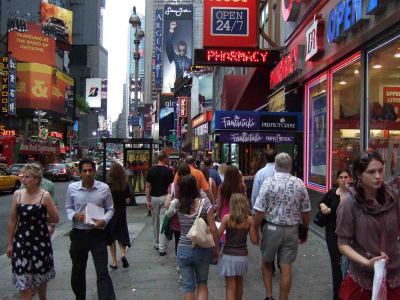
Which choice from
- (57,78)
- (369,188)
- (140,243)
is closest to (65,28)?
(57,78)

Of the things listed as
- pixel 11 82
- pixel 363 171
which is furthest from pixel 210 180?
pixel 11 82

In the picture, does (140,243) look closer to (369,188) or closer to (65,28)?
(369,188)

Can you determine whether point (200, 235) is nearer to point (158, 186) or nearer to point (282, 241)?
point (282, 241)

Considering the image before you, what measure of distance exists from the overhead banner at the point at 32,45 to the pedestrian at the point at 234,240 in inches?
2657

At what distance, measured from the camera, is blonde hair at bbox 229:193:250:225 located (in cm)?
550

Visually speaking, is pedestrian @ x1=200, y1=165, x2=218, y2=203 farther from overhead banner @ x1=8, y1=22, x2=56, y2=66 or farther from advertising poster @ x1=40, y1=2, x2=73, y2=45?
advertising poster @ x1=40, y1=2, x2=73, y2=45

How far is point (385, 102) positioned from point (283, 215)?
3.90m

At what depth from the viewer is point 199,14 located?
5012 inches

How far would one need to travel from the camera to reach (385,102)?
8.77m

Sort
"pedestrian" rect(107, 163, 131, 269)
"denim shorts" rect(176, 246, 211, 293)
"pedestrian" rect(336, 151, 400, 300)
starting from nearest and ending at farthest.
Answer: "pedestrian" rect(336, 151, 400, 300), "denim shorts" rect(176, 246, 211, 293), "pedestrian" rect(107, 163, 131, 269)

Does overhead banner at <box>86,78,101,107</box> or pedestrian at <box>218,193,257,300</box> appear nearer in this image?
pedestrian at <box>218,193,257,300</box>

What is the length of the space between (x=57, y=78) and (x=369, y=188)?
248 ft

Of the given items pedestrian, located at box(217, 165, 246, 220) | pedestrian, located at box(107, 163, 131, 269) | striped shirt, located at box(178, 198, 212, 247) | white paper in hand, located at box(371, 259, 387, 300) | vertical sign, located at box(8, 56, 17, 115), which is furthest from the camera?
vertical sign, located at box(8, 56, 17, 115)

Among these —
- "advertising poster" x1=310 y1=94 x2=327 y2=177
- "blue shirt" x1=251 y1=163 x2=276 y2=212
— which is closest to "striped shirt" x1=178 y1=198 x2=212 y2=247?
"blue shirt" x1=251 y1=163 x2=276 y2=212
